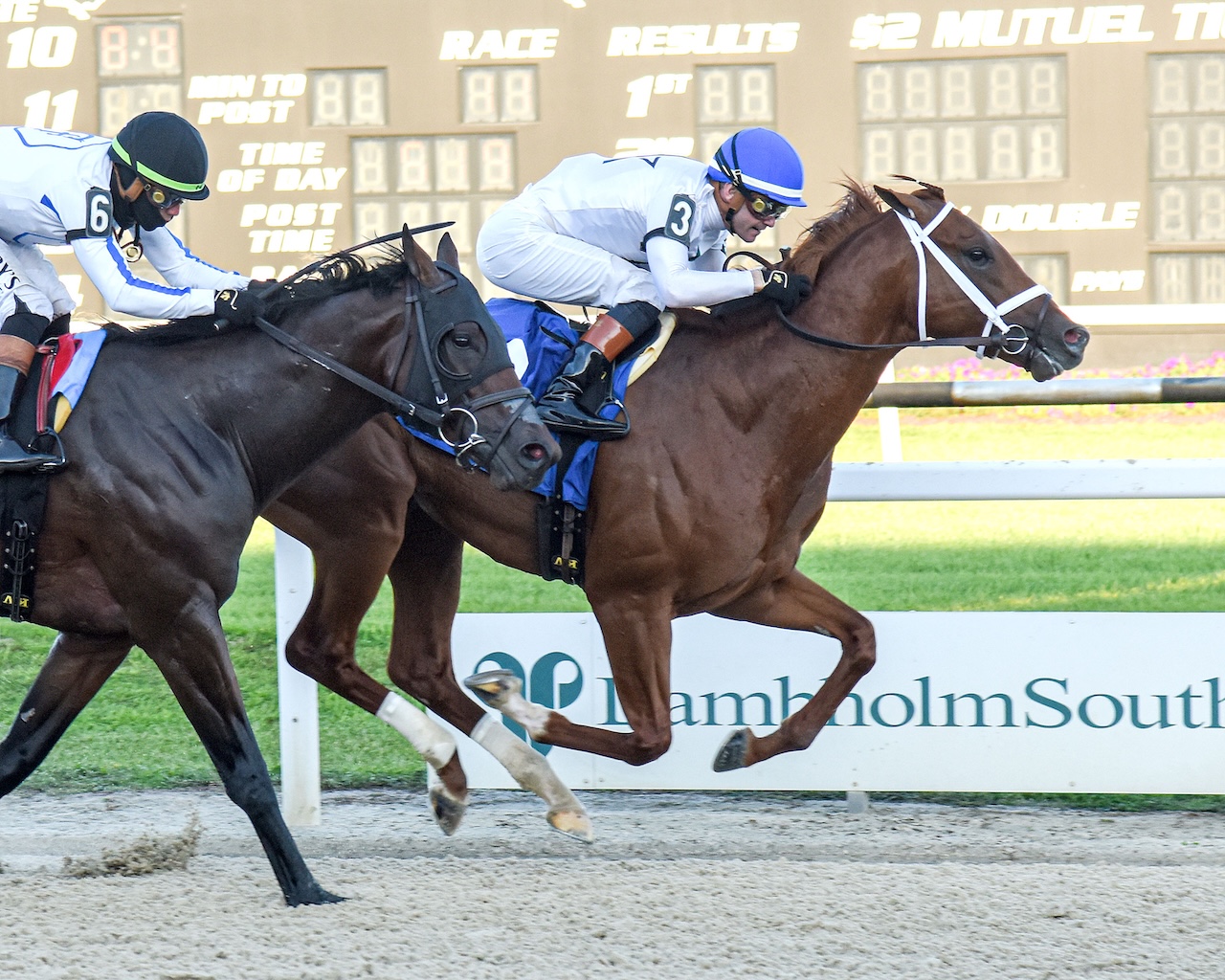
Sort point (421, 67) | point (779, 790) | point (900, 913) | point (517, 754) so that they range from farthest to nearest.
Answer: point (421, 67) → point (779, 790) → point (517, 754) → point (900, 913)

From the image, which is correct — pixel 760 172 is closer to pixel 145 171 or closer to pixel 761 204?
pixel 761 204

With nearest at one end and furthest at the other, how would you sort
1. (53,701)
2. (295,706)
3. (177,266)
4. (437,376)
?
(437,376), (53,701), (177,266), (295,706)

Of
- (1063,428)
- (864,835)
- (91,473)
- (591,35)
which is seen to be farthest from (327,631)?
(591,35)

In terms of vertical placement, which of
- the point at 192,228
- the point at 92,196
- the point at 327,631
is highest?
the point at 192,228

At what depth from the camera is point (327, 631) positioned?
161 inches

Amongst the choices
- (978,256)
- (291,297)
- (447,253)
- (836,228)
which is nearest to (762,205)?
(836,228)

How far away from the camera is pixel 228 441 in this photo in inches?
138

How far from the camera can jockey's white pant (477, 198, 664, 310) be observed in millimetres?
4117

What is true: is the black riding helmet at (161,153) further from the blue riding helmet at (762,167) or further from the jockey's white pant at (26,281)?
the blue riding helmet at (762,167)

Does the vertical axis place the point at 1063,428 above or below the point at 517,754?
above

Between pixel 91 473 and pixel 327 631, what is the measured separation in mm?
906

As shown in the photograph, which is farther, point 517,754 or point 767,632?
point 767,632

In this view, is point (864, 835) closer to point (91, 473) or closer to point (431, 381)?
point (431, 381)

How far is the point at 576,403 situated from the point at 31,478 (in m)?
1.24
